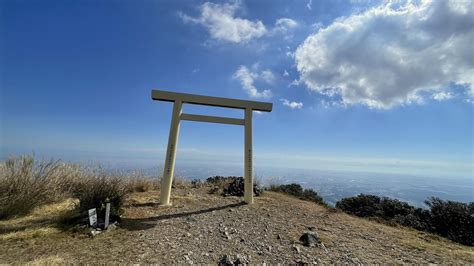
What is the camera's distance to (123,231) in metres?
4.04

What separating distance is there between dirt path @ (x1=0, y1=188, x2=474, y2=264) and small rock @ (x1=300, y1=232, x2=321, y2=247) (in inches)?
3.9

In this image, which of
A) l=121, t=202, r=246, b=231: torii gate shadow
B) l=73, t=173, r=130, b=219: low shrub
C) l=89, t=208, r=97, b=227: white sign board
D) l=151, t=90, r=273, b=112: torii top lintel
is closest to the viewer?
l=89, t=208, r=97, b=227: white sign board

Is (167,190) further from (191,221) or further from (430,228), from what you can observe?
(430,228)

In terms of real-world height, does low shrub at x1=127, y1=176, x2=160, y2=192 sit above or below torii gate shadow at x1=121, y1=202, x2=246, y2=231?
above

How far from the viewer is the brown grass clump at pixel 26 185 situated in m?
4.66

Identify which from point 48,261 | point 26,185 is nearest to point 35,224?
point 26,185

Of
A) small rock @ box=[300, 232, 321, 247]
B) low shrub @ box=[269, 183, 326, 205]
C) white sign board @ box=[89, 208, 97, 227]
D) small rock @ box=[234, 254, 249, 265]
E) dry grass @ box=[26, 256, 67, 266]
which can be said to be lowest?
small rock @ box=[234, 254, 249, 265]

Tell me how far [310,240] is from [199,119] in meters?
4.08

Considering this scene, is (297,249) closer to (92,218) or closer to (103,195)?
(92,218)

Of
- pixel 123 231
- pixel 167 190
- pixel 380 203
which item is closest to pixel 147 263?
pixel 123 231

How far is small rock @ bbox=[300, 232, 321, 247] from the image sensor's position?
3.86 metres

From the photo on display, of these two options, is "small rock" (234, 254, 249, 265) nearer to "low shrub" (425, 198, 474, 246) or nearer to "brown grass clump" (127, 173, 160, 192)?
"low shrub" (425, 198, 474, 246)

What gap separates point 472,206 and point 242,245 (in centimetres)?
656

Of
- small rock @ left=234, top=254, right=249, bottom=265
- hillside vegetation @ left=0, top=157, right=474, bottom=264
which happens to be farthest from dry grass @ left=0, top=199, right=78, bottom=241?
small rock @ left=234, top=254, right=249, bottom=265
